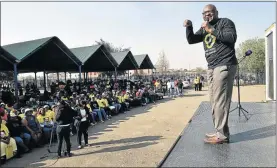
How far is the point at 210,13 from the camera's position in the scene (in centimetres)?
326

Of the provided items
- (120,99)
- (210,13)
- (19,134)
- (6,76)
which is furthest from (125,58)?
(210,13)

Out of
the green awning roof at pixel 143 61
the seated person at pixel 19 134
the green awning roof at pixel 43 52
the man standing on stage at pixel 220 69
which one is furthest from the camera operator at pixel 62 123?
the green awning roof at pixel 143 61

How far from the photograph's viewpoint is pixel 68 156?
6.03 metres

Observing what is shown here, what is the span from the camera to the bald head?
10.7 ft

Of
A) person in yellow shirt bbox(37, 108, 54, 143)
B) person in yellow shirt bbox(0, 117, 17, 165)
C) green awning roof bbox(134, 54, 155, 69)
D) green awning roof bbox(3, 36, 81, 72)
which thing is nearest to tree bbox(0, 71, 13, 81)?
green awning roof bbox(3, 36, 81, 72)

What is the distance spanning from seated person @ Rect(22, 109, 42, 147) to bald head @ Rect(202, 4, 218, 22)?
5584 mm

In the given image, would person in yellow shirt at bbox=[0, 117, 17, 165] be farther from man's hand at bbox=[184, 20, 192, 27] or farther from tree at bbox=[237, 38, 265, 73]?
tree at bbox=[237, 38, 265, 73]

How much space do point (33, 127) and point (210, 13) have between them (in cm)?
583

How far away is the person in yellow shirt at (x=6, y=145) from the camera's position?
5815 mm

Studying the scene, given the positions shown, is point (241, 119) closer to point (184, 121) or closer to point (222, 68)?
point (222, 68)

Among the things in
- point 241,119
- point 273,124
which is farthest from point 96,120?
point 273,124

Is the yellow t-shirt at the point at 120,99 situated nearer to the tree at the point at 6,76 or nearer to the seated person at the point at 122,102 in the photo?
the seated person at the point at 122,102

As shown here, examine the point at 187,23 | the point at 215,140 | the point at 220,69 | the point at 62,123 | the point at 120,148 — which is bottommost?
the point at 120,148

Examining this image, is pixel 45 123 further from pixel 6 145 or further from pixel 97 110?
pixel 97 110
